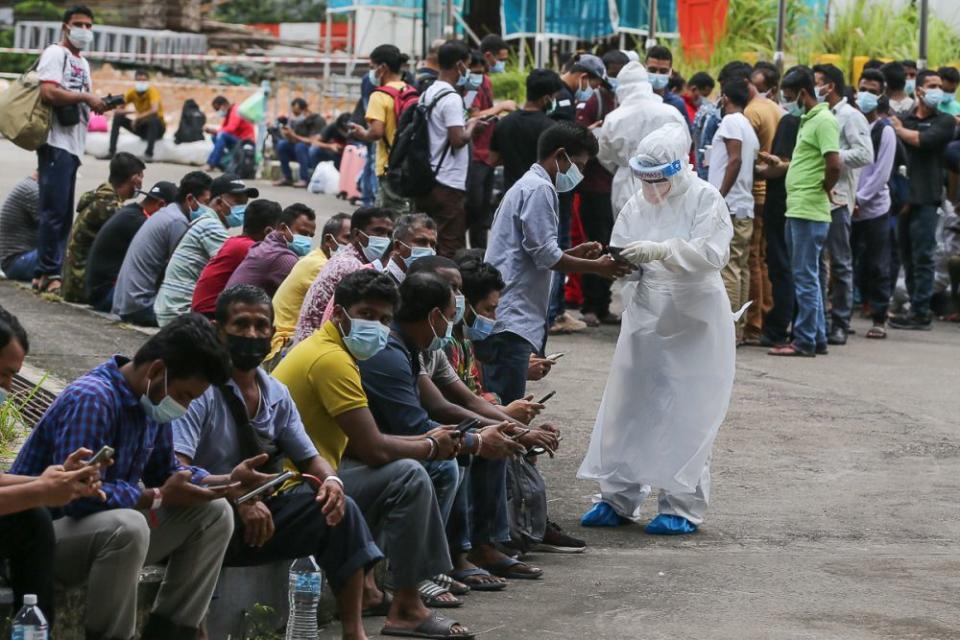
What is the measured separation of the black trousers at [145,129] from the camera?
24688mm

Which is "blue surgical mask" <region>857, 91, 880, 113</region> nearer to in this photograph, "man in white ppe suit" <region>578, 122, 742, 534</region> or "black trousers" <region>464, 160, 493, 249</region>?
"black trousers" <region>464, 160, 493, 249</region>

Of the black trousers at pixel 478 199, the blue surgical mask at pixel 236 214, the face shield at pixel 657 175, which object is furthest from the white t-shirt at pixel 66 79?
the face shield at pixel 657 175

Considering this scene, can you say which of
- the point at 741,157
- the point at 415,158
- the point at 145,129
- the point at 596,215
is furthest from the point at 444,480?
the point at 145,129

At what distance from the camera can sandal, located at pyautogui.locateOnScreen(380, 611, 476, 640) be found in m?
6.00

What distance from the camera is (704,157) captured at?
1281 cm

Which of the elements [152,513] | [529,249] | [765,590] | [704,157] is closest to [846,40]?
[704,157]

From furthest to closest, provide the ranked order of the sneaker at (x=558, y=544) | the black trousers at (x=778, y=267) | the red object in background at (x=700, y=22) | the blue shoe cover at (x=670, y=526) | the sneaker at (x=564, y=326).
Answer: the red object in background at (x=700, y=22) → the sneaker at (x=564, y=326) → the black trousers at (x=778, y=267) → the blue shoe cover at (x=670, y=526) → the sneaker at (x=558, y=544)

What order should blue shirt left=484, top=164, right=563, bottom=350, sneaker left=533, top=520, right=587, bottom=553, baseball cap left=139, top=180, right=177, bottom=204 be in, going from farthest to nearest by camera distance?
1. baseball cap left=139, top=180, right=177, bottom=204
2. blue shirt left=484, top=164, right=563, bottom=350
3. sneaker left=533, top=520, right=587, bottom=553

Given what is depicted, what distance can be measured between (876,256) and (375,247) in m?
6.06

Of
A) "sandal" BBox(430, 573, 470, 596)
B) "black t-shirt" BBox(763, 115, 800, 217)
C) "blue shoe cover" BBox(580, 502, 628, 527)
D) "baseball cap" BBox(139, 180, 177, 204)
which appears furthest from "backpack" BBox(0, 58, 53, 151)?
"sandal" BBox(430, 573, 470, 596)

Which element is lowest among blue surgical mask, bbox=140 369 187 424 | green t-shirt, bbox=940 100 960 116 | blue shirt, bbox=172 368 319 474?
blue shirt, bbox=172 368 319 474

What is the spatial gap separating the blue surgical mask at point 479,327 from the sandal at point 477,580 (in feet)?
3.95

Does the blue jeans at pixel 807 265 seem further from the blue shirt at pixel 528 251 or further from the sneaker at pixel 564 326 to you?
the blue shirt at pixel 528 251

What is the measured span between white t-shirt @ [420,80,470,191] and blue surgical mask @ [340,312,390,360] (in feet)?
17.7
